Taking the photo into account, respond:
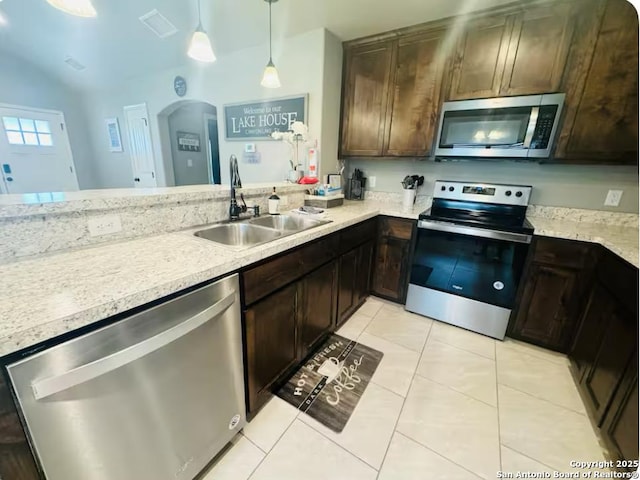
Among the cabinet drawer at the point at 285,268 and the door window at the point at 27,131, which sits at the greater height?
the door window at the point at 27,131

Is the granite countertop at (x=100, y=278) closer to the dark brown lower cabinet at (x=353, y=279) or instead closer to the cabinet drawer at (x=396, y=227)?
the dark brown lower cabinet at (x=353, y=279)

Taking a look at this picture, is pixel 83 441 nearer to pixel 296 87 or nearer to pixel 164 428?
pixel 164 428

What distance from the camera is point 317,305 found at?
1.72 metres

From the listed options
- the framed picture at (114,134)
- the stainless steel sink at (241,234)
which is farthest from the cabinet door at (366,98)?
the framed picture at (114,134)

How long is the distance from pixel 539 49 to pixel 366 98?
127 centimetres

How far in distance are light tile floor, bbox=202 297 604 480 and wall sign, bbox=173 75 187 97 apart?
375 cm

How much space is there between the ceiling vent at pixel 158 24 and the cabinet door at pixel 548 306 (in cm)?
384

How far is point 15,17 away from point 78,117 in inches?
80.3

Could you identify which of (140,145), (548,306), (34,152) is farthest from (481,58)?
(34,152)

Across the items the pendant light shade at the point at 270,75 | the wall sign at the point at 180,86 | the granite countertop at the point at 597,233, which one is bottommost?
the granite countertop at the point at 597,233

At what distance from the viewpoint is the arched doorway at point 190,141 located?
4125 millimetres

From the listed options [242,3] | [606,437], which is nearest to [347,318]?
[606,437]

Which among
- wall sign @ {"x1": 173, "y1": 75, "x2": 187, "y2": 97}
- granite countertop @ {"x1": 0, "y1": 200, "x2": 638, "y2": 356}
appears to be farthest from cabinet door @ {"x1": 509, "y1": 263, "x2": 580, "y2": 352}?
wall sign @ {"x1": 173, "y1": 75, "x2": 187, "y2": 97}

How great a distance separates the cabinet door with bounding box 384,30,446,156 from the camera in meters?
2.14
